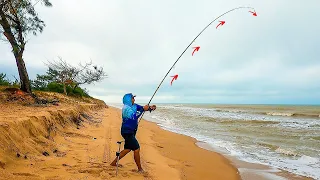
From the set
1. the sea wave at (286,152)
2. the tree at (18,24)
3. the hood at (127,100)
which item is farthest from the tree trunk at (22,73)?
the sea wave at (286,152)

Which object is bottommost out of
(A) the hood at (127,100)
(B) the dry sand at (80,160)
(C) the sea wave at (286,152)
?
(C) the sea wave at (286,152)

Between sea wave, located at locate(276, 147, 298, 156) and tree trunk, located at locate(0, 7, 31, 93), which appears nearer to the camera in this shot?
sea wave, located at locate(276, 147, 298, 156)

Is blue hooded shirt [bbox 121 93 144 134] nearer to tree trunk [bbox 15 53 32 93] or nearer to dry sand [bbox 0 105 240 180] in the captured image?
dry sand [bbox 0 105 240 180]

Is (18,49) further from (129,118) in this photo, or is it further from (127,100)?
(129,118)

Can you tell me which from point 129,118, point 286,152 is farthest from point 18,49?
point 286,152

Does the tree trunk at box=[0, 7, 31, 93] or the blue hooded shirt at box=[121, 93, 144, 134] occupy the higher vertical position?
the tree trunk at box=[0, 7, 31, 93]

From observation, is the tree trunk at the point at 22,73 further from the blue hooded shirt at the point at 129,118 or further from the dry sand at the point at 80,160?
the blue hooded shirt at the point at 129,118

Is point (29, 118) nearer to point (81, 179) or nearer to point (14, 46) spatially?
point (81, 179)

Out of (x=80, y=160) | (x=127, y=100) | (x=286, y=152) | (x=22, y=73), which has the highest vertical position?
(x=22, y=73)

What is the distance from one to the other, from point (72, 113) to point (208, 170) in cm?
615

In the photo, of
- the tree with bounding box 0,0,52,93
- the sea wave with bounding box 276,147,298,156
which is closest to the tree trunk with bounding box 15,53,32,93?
the tree with bounding box 0,0,52,93

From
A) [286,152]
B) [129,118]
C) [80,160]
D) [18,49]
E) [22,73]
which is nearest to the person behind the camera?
[129,118]

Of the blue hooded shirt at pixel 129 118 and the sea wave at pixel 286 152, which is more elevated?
the blue hooded shirt at pixel 129 118

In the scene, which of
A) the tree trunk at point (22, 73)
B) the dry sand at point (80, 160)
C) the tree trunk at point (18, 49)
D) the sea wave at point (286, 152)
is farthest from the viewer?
the tree trunk at point (22, 73)
